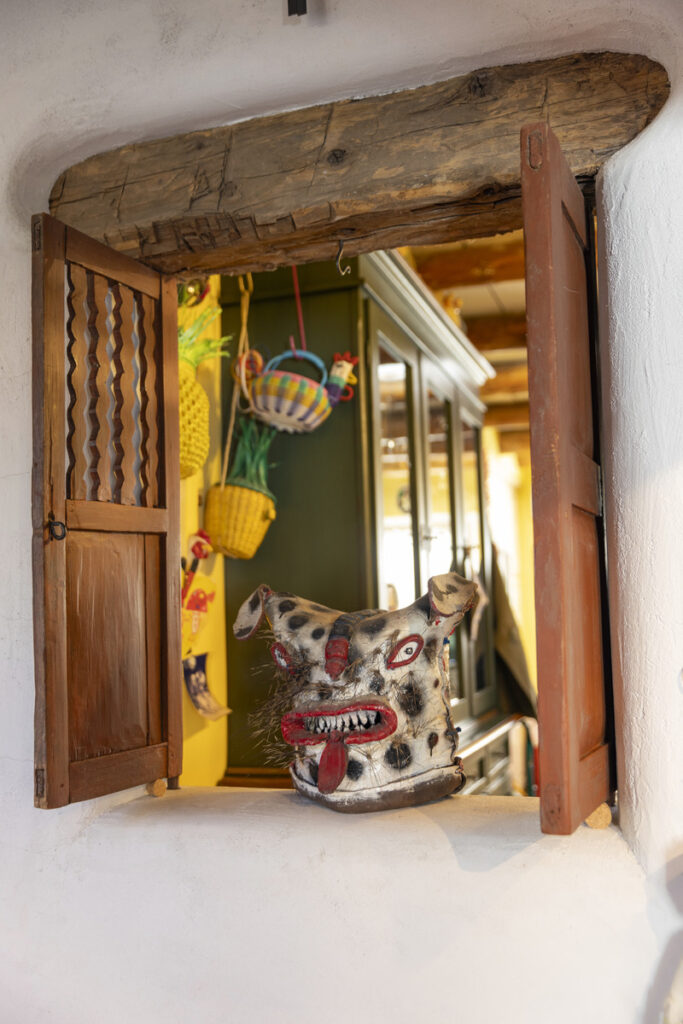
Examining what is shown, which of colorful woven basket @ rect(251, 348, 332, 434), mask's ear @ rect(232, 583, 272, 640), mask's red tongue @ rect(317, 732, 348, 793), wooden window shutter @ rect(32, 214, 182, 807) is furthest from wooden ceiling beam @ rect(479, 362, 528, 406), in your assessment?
mask's red tongue @ rect(317, 732, 348, 793)

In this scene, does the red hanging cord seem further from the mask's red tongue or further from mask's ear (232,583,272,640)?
the mask's red tongue

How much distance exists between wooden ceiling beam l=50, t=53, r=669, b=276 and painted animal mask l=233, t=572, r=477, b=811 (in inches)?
26.3

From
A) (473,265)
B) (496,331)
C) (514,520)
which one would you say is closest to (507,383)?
(496,331)

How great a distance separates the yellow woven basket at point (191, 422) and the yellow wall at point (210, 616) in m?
0.17

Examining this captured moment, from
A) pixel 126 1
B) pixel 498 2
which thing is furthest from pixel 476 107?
pixel 126 1

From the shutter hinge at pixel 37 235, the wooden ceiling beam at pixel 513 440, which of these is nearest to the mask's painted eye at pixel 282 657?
the shutter hinge at pixel 37 235

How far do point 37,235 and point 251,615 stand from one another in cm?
79

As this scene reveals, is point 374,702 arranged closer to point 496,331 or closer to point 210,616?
point 210,616

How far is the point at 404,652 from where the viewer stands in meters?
1.59

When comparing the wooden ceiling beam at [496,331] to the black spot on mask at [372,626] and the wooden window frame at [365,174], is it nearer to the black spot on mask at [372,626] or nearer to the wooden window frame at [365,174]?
the wooden window frame at [365,174]

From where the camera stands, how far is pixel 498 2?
1571 millimetres

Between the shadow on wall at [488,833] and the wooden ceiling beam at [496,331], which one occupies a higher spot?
the wooden ceiling beam at [496,331]

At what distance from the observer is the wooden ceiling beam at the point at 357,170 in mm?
1540

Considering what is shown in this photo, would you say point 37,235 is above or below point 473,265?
below
